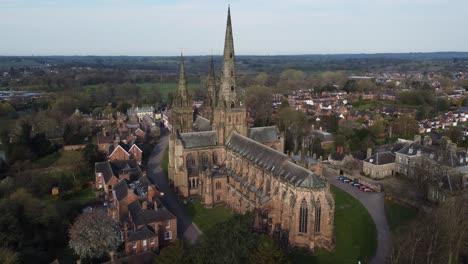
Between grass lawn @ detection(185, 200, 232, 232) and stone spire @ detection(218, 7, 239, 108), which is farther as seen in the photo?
stone spire @ detection(218, 7, 239, 108)

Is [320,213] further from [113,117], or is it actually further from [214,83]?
[113,117]

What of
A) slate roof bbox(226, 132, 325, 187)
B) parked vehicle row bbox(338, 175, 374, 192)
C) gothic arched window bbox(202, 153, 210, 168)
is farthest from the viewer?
parked vehicle row bbox(338, 175, 374, 192)

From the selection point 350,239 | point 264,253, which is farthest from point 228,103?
point 264,253

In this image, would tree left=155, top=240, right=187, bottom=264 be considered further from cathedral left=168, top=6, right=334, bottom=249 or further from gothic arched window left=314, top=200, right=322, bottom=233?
gothic arched window left=314, top=200, right=322, bottom=233

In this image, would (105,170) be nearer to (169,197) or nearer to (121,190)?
(169,197)

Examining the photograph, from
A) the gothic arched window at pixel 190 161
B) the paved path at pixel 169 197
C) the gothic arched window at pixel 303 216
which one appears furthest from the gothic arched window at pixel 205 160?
the gothic arched window at pixel 303 216

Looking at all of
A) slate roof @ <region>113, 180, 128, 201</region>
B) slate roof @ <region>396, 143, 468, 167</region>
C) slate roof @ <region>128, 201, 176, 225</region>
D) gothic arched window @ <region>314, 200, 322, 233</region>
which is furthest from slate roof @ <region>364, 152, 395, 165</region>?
slate roof @ <region>113, 180, 128, 201</region>

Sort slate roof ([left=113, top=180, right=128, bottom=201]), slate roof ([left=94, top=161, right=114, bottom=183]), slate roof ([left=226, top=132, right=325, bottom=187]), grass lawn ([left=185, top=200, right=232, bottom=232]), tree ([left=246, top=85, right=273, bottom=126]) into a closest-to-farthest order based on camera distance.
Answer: slate roof ([left=226, top=132, right=325, bottom=187]) < slate roof ([left=113, top=180, right=128, bottom=201]) < grass lawn ([left=185, top=200, right=232, bottom=232]) < slate roof ([left=94, top=161, right=114, bottom=183]) < tree ([left=246, top=85, right=273, bottom=126])

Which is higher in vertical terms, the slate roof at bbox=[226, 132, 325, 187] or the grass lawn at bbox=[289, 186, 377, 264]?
the slate roof at bbox=[226, 132, 325, 187]

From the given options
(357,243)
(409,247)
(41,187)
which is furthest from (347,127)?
(41,187)
